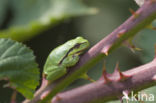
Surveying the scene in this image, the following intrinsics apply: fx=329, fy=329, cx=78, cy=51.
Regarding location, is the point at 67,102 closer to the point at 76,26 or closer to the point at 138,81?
the point at 138,81

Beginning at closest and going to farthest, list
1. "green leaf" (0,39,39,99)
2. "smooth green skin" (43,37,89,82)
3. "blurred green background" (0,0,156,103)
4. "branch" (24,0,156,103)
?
"branch" (24,0,156,103), "green leaf" (0,39,39,99), "smooth green skin" (43,37,89,82), "blurred green background" (0,0,156,103)

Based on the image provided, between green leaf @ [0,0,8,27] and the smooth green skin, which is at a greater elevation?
green leaf @ [0,0,8,27]

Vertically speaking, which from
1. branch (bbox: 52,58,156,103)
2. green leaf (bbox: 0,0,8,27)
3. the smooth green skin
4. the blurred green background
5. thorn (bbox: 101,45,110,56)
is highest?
green leaf (bbox: 0,0,8,27)

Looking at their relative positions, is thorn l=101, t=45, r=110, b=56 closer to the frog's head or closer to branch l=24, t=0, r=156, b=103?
branch l=24, t=0, r=156, b=103

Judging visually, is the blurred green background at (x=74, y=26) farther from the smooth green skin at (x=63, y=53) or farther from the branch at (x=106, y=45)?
the branch at (x=106, y=45)

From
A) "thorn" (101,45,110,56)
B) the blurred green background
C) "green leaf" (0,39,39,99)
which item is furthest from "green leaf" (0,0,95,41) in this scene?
"thorn" (101,45,110,56)

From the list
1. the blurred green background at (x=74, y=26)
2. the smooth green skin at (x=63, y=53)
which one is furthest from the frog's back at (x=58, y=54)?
the blurred green background at (x=74, y=26)
